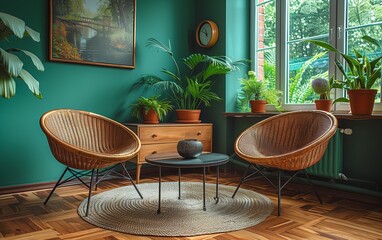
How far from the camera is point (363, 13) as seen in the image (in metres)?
3.00

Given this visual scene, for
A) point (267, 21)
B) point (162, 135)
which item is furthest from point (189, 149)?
point (267, 21)

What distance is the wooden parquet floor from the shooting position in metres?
1.98

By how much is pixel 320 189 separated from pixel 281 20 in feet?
5.96

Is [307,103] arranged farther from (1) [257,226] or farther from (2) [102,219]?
(2) [102,219]

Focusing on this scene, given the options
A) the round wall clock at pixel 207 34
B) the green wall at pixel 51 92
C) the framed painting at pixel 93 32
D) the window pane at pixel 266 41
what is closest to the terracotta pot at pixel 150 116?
the green wall at pixel 51 92

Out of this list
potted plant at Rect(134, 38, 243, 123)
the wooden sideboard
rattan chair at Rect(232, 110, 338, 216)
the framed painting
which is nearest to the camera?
rattan chair at Rect(232, 110, 338, 216)

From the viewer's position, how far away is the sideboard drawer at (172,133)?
344 cm

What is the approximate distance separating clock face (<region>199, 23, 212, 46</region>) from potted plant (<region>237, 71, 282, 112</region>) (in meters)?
0.67

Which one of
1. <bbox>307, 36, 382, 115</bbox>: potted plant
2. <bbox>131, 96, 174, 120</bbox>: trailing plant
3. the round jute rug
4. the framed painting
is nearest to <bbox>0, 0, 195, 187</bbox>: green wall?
the framed painting

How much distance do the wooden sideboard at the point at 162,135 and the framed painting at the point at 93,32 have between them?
30.4 inches

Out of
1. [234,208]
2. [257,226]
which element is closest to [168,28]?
[234,208]

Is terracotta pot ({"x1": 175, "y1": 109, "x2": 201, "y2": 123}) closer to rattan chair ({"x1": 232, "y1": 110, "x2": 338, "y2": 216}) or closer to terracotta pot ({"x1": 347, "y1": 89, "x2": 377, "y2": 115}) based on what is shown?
rattan chair ({"x1": 232, "y1": 110, "x2": 338, "y2": 216})

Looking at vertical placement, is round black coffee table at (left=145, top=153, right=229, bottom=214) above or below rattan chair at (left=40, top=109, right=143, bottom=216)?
below

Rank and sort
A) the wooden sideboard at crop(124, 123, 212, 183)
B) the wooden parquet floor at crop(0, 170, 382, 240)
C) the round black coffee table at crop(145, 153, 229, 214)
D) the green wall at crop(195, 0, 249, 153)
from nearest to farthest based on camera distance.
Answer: the wooden parquet floor at crop(0, 170, 382, 240), the round black coffee table at crop(145, 153, 229, 214), the wooden sideboard at crop(124, 123, 212, 183), the green wall at crop(195, 0, 249, 153)
